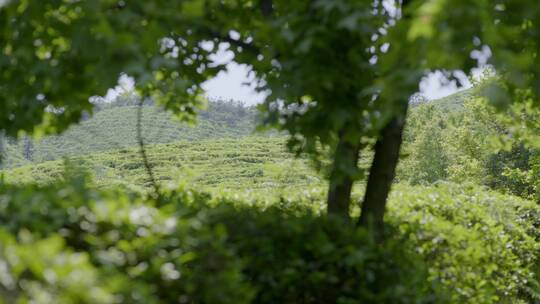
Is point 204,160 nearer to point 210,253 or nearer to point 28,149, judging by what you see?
point 28,149

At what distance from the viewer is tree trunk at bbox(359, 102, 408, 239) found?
17.1ft

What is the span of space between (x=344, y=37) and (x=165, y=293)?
2.16 m

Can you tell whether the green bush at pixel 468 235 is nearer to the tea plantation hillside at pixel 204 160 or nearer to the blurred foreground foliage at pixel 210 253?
the blurred foreground foliage at pixel 210 253

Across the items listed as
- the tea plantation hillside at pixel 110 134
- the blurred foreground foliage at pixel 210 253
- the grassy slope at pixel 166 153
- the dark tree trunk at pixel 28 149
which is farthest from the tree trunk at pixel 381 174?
the dark tree trunk at pixel 28 149

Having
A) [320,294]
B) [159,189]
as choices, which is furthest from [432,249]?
[159,189]

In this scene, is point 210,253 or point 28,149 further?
point 28,149

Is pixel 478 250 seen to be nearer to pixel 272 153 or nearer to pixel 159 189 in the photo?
pixel 159 189

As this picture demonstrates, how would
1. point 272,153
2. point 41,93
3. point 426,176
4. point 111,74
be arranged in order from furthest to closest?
point 272,153, point 426,176, point 41,93, point 111,74

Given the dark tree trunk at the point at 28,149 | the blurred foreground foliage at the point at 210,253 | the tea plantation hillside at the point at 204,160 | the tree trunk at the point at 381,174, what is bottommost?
the dark tree trunk at the point at 28,149

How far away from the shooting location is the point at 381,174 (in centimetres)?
530

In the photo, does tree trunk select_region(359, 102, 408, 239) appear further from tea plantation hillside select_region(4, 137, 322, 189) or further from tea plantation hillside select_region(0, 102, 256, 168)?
tea plantation hillside select_region(0, 102, 256, 168)

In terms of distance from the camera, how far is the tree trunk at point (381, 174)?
5215mm

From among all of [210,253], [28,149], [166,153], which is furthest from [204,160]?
[210,253]

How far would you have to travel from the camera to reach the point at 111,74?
365cm
